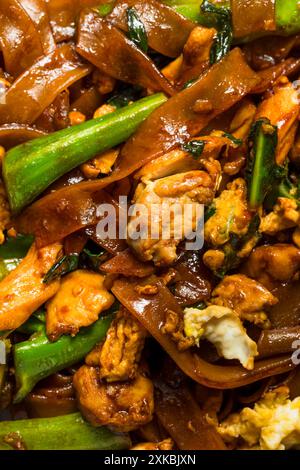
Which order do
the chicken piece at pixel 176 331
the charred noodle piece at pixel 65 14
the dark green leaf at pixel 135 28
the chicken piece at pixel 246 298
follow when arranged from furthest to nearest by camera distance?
the charred noodle piece at pixel 65 14, the dark green leaf at pixel 135 28, the chicken piece at pixel 246 298, the chicken piece at pixel 176 331

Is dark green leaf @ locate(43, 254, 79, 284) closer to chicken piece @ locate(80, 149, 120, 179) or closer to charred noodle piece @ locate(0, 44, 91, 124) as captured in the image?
chicken piece @ locate(80, 149, 120, 179)

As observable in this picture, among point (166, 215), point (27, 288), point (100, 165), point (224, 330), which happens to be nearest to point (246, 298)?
point (224, 330)

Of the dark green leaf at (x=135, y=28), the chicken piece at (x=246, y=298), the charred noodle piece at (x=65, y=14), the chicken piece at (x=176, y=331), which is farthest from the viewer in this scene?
the charred noodle piece at (x=65, y=14)

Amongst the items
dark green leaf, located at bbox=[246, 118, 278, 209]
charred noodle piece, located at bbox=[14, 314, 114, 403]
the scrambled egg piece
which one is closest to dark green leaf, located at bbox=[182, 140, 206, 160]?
dark green leaf, located at bbox=[246, 118, 278, 209]

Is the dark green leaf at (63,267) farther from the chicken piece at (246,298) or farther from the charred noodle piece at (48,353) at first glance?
the chicken piece at (246,298)

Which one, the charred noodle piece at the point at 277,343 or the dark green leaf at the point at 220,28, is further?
the dark green leaf at the point at 220,28

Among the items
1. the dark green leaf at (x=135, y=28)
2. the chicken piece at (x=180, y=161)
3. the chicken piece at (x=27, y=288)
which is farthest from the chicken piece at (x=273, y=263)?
the dark green leaf at (x=135, y=28)

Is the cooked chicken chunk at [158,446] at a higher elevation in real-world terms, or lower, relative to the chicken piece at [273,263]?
lower
